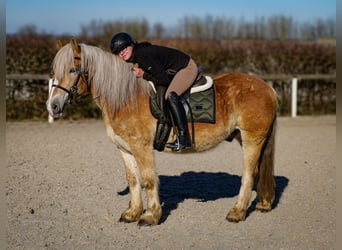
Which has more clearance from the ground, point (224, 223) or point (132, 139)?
point (132, 139)

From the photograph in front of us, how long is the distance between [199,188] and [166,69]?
264 cm

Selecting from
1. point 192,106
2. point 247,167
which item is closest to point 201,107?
point 192,106

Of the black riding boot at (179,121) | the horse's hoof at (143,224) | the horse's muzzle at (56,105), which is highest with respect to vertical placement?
the horse's muzzle at (56,105)

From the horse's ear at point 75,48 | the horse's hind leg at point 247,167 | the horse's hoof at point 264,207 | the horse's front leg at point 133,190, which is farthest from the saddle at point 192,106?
the horse's hoof at point 264,207

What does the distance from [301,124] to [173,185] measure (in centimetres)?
843

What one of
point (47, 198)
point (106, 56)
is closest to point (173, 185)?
point (47, 198)

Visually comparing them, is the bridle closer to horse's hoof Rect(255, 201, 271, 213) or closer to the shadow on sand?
the shadow on sand

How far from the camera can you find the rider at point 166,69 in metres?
5.81

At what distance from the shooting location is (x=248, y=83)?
641 centimetres

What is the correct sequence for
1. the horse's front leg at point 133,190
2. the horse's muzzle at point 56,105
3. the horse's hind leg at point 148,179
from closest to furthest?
the horse's muzzle at point 56,105 → the horse's hind leg at point 148,179 → the horse's front leg at point 133,190

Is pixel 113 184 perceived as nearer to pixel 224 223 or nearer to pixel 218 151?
pixel 224 223

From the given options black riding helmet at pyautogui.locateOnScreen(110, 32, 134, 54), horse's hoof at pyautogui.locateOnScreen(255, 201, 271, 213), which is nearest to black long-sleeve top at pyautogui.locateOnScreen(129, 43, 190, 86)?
black riding helmet at pyautogui.locateOnScreen(110, 32, 134, 54)

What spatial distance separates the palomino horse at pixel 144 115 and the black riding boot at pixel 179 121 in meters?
0.24

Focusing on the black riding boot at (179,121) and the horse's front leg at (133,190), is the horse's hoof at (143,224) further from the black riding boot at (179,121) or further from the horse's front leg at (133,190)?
the black riding boot at (179,121)
